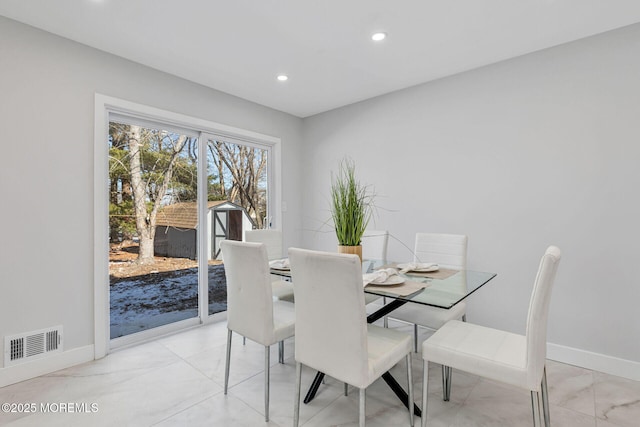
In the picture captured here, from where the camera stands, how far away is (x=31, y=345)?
2.19 metres

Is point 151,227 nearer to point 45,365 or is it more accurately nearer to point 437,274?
point 45,365

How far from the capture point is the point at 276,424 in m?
1.72

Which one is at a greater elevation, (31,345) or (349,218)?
(349,218)

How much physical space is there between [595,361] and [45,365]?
406cm

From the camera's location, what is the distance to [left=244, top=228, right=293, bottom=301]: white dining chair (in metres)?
2.68

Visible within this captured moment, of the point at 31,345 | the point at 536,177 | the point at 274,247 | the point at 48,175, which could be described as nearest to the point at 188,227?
the point at 274,247

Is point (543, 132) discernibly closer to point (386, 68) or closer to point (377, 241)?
point (386, 68)

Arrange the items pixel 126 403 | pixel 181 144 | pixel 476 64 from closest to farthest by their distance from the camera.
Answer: pixel 126 403 < pixel 476 64 < pixel 181 144

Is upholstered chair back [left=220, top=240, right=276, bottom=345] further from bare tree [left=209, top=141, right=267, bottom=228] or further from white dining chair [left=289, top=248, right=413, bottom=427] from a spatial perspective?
bare tree [left=209, top=141, right=267, bottom=228]

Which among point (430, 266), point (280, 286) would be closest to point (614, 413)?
point (430, 266)

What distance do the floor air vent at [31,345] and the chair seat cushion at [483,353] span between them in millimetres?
2595

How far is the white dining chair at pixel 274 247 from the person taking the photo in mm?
2683

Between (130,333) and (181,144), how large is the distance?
1.86 m

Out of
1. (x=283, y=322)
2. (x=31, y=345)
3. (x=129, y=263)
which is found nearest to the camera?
(x=283, y=322)
